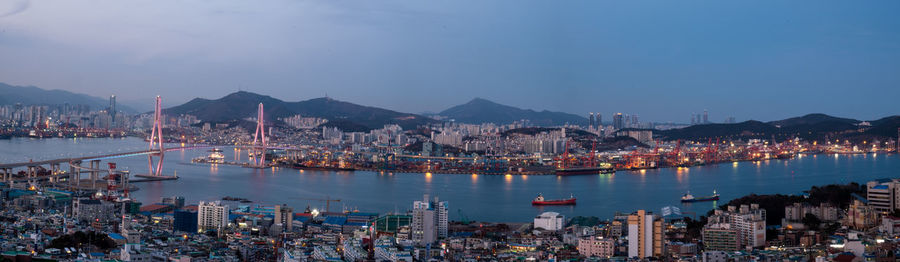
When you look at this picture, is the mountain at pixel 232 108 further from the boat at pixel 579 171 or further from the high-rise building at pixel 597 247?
the high-rise building at pixel 597 247

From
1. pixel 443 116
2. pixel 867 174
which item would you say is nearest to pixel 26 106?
pixel 443 116

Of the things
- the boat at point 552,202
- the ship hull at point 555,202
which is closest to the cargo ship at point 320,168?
the boat at point 552,202

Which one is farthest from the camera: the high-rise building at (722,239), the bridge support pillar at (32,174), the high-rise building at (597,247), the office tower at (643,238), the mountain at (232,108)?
the mountain at (232,108)

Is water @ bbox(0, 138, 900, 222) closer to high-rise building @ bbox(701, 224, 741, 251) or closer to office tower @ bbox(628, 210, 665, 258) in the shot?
high-rise building @ bbox(701, 224, 741, 251)

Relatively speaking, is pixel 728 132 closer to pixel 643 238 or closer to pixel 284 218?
pixel 284 218

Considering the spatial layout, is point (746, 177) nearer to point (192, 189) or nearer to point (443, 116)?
point (192, 189)

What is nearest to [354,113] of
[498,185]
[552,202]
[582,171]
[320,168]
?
[320,168]
